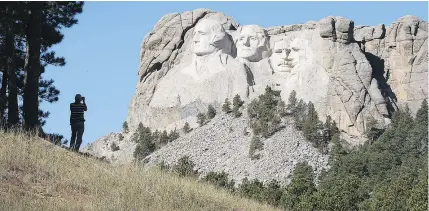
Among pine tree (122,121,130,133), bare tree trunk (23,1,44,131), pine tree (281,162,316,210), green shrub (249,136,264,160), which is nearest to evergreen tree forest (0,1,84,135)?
bare tree trunk (23,1,44,131)

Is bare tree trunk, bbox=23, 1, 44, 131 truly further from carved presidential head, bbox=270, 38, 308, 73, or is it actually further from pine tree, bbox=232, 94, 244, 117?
carved presidential head, bbox=270, 38, 308, 73

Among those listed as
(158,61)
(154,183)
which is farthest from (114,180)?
(158,61)

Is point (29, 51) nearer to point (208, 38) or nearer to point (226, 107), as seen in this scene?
point (226, 107)

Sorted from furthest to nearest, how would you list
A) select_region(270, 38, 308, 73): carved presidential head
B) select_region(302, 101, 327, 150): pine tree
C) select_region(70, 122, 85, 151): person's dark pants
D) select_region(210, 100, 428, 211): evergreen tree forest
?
1. select_region(270, 38, 308, 73): carved presidential head
2. select_region(302, 101, 327, 150): pine tree
3. select_region(210, 100, 428, 211): evergreen tree forest
4. select_region(70, 122, 85, 151): person's dark pants

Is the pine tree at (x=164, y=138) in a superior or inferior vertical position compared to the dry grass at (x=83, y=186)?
superior

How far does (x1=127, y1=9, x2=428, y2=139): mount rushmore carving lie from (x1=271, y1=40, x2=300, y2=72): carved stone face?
7cm

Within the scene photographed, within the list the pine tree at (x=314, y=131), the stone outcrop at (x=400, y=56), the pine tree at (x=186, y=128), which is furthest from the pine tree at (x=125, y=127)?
the stone outcrop at (x=400, y=56)

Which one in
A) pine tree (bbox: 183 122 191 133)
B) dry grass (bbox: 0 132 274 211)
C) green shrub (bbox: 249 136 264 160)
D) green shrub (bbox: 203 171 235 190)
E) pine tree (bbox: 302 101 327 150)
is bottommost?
dry grass (bbox: 0 132 274 211)

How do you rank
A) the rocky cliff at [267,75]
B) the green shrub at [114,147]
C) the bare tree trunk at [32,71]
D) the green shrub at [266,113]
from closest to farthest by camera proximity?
the bare tree trunk at [32,71]
the green shrub at [266,113]
the rocky cliff at [267,75]
the green shrub at [114,147]

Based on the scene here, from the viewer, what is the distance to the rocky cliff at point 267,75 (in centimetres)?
6575

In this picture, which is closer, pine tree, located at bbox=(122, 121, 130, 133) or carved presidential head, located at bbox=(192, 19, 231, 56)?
carved presidential head, located at bbox=(192, 19, 231, 56)

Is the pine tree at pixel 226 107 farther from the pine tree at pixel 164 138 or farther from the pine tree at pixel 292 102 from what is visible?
the pine tree at pixel 164 138

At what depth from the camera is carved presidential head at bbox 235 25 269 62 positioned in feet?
235

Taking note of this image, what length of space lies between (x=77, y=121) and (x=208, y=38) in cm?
5112
